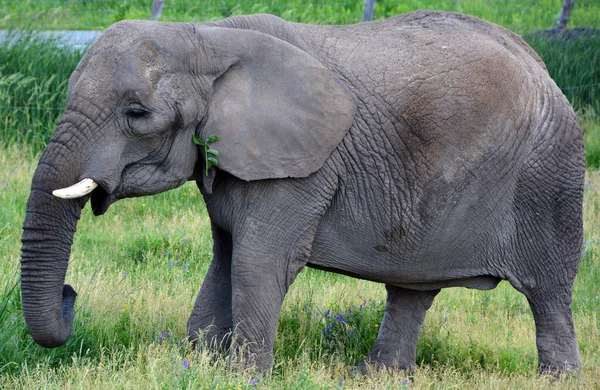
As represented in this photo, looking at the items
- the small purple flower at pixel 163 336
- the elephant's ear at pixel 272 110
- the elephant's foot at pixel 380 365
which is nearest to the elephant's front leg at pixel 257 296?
the elephant's ear at pixel 272 110

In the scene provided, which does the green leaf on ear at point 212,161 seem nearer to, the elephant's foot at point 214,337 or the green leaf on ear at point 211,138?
the green leaf on ear at point 211,138

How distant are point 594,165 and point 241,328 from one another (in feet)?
23.2

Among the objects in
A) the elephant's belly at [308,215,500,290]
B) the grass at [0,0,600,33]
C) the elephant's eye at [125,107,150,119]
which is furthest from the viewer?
the grass at [0,0,600,33]

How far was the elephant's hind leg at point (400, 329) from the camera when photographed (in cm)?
627

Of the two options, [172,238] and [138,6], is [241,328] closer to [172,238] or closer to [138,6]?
[172,238]

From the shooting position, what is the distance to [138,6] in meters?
16.7

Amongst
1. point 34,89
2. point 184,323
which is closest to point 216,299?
point 184,323

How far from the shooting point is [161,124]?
16.1 feet

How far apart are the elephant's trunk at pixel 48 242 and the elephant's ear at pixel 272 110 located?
732mm

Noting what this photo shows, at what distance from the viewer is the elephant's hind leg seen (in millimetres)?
6270

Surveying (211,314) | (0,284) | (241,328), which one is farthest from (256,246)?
(0,284)

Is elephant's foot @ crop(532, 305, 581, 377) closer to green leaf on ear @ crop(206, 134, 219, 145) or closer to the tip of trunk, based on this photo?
green leaf on ear @ crop(206, 134, 219, 145)

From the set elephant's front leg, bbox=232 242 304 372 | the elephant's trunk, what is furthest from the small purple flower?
the elephant's trunk

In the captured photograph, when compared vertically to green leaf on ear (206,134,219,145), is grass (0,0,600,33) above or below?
above
